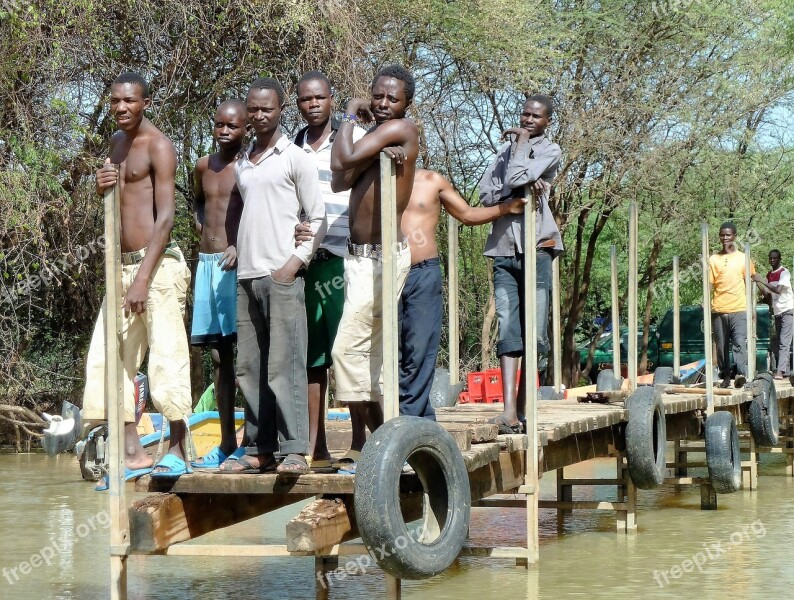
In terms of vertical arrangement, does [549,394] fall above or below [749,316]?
below

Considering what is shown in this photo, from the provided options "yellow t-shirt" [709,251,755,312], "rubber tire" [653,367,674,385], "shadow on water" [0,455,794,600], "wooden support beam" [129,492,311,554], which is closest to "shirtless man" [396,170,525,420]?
"wooden support beam" [129,492,311,554]

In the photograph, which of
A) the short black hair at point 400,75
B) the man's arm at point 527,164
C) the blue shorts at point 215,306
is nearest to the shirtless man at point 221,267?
the blue shorts at point 215,306

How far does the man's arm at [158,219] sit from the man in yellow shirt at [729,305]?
8510 millimetres

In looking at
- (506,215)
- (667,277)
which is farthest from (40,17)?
(667,277)

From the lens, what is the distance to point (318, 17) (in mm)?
14922

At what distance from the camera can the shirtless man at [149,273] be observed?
590cm

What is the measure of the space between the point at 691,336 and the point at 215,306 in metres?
17.9

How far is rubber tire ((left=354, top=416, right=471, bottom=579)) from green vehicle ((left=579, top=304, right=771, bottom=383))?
16.0 meters

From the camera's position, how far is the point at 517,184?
24.5 ft

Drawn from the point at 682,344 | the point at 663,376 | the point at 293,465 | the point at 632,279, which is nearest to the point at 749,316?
the point at 663,376

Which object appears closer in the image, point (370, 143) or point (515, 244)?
point (370, 143)

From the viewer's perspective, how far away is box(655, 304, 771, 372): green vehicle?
22.0 meters

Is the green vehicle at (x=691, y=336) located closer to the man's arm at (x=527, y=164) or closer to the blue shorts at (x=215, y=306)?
the man's arm at (x=527, y=164)

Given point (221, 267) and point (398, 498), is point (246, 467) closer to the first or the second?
point (398, 498)
